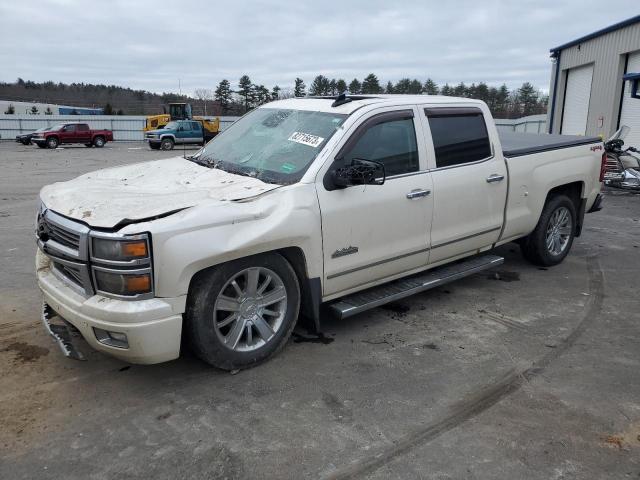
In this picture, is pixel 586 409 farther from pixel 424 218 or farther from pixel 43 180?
pixel 43 180

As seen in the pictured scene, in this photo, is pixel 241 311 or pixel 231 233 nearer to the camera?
pixel 231 233

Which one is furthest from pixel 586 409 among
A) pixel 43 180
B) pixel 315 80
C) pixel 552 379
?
pixel 315 80

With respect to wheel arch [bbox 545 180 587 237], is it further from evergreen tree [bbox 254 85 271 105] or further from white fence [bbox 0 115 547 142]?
evergreen tree [bbox 254 85 271 105]

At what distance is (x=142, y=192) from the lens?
12.1ft

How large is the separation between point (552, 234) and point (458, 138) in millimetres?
2141

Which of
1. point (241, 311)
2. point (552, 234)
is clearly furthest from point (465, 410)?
point (552, 234)

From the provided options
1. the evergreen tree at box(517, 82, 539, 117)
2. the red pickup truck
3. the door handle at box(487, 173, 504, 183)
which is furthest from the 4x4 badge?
the evergreen tree at box(517, 82, 539, 117)

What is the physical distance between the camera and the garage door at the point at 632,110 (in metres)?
18.0

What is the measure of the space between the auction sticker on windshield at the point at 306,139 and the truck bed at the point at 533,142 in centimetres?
231

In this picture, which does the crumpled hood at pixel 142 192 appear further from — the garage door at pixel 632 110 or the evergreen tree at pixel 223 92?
the evergreen tree at pixel 223 92

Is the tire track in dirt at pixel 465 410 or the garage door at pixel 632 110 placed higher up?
the garage door at pixel 632 110

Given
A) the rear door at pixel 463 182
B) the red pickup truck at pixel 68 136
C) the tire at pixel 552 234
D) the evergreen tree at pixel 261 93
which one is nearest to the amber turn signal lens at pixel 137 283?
Answer: the rear door at pixel 463 182

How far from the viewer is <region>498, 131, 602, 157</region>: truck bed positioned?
5.58 meters

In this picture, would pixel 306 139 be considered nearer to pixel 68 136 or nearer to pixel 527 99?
pixel 68 136
